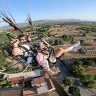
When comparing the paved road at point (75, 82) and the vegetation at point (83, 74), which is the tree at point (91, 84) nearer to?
the vegetation at point (83, 74)

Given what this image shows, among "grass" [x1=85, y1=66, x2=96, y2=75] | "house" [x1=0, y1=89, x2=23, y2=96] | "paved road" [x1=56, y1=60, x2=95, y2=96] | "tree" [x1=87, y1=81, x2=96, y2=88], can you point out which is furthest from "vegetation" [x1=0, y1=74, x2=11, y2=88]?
"grass" [x1=85, y1=66, x2=96, y2=75]

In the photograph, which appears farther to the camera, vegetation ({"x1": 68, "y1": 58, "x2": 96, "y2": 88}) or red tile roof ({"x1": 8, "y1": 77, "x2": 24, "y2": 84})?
red tile roof ({"x1": 8, "y1": 77, "x2": 24, "y2": 84})

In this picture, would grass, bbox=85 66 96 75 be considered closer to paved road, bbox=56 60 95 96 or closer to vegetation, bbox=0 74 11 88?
paved road, bbox=56 60 95 96

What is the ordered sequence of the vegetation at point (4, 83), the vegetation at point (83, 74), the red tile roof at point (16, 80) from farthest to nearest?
the red tile roof at point (16, 80), the vegetation at point (4, 83), the vegetation at point (83, 74)

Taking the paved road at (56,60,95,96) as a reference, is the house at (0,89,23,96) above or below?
above

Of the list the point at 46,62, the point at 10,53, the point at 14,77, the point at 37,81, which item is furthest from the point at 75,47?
the point at 14,77

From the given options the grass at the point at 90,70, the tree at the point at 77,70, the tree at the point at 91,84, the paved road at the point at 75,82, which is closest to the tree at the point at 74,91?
the paved road at the point at 75,82

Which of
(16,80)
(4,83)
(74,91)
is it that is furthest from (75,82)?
(4,83)

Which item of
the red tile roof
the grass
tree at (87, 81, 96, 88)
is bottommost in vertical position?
the grass

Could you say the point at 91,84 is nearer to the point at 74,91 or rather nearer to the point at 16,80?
the point at 74,91

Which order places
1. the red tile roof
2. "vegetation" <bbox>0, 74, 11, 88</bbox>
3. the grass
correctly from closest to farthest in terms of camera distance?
"vegetation" <bbox>0, 74, 11, 88</bbox> < the red tile roof < the grass

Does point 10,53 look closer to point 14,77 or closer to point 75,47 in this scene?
point 75,47

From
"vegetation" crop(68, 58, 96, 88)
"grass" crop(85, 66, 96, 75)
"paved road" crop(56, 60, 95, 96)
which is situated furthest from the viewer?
"grass" crop(85, 66, 96, 75)
